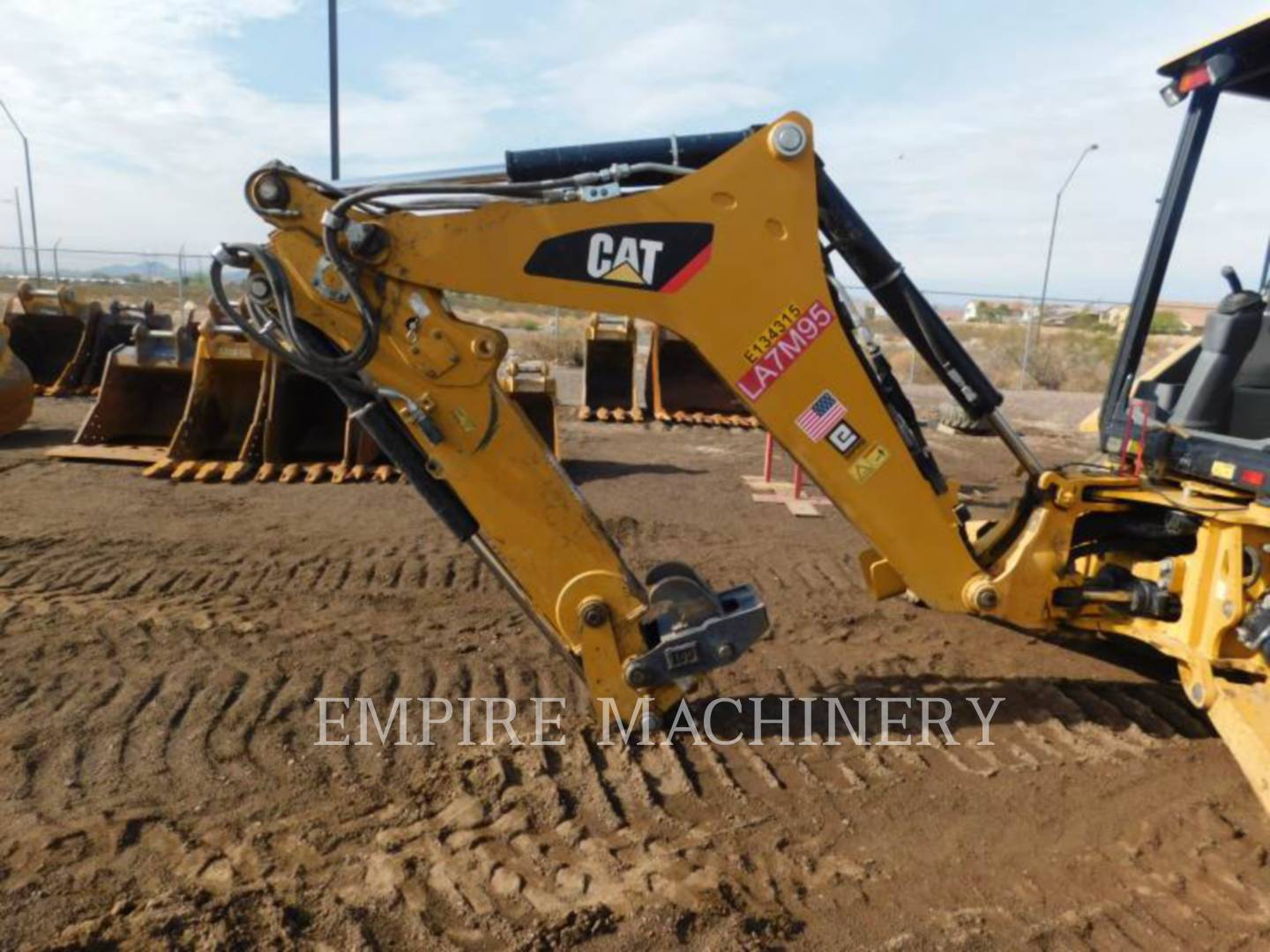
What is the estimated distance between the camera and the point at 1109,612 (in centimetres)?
405

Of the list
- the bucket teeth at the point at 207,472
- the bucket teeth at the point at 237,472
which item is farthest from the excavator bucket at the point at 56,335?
the bucket teeth at the point at 237,472

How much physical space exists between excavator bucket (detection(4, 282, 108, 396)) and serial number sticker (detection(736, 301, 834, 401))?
12104mm

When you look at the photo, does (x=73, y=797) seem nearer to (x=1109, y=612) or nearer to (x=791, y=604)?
(x=791, y=604)

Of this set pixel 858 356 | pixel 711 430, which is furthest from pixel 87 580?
pixel 711 430

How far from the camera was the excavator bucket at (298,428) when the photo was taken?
829cm

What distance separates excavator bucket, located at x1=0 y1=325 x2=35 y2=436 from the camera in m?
9.43

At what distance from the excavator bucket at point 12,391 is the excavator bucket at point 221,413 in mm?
1841

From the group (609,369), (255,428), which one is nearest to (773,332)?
(255,428)

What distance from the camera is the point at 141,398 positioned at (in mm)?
9469

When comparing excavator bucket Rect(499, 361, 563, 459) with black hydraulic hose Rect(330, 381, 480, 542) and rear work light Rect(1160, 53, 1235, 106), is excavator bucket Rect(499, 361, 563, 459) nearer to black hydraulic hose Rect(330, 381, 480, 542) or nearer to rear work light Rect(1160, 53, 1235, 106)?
black hydraulic hose Rect(330, 381, 480, 542)

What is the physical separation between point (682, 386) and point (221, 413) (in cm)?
639

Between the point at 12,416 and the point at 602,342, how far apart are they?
6.88 metres

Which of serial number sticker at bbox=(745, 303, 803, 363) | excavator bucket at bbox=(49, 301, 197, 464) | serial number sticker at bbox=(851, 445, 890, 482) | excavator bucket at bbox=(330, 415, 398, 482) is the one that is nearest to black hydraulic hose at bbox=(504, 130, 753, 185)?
serial number sticker at bbox=(745, 303, 803, 363)

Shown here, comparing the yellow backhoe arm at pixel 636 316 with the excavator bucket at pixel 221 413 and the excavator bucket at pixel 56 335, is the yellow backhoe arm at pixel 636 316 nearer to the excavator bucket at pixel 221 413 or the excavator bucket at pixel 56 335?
the excavator bucket at pixel 221 413
